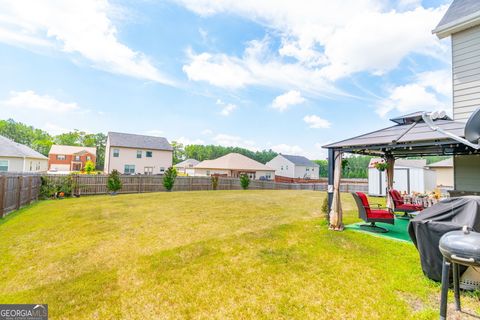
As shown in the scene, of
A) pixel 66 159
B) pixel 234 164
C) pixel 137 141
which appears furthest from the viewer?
pixel 66 159

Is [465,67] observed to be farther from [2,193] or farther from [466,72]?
[2,193]

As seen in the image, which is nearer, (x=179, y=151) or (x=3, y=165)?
(x=3, y=165)

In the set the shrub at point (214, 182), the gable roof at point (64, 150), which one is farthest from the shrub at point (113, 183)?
the gable roof at point (64, 150)

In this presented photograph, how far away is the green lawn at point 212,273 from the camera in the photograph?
9.78 feet

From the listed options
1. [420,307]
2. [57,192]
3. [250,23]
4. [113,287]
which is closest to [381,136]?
[420,307]

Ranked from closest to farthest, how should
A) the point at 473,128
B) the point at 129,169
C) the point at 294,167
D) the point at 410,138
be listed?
the point at 473,128 → the point at 410,138 → the point at 129,169 → the point at 294,167

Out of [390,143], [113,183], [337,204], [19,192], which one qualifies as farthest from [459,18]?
[113,183]

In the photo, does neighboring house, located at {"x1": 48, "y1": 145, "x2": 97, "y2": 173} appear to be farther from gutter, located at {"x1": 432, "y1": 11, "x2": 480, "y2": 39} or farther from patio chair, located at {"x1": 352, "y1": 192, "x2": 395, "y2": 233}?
gutter, located at {"x1": 432, "y1": 11, "x2": 480, "y2": 39}

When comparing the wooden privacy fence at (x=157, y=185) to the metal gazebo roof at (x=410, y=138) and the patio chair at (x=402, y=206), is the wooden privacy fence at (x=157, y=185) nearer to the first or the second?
the patio chair at (x=402, y=206)

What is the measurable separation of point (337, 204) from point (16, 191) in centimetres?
1290

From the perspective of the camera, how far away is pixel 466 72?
6.20 metres

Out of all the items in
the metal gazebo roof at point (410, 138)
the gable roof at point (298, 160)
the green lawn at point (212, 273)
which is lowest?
the green lawn at point (212, 273)

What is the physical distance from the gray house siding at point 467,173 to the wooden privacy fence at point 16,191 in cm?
1512

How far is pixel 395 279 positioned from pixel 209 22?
11.4 meters
